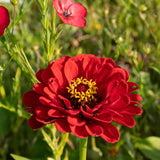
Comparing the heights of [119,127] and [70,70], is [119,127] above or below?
below

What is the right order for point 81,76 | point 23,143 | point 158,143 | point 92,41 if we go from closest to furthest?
point 81,76
point 158,143
point 23,143
point 92,41

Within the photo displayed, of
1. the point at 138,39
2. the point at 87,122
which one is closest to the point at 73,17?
the point at 87,122

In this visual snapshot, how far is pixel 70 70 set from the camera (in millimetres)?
503

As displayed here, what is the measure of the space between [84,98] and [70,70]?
2.6 inches

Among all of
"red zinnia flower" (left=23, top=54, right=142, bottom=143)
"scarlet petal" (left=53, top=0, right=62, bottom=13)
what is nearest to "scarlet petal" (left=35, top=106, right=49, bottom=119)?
"red zinnia flower" (left=23, top=54, right=142, bottom=143)

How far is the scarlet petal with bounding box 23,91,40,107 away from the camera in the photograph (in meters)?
0.47

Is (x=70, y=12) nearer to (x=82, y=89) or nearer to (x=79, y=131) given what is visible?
(x=82, y=89)

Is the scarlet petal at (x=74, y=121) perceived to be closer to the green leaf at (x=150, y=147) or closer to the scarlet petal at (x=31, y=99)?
the scarlet petal at (x=31, y=99)

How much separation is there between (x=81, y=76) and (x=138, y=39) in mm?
823

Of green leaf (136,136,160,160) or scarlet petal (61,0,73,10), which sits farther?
green leaf (136,136,160,160)

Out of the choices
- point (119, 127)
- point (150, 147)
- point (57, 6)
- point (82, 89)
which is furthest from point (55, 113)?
point (150, 147)

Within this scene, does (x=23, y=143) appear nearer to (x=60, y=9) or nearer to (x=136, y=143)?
(x=136, y=143)

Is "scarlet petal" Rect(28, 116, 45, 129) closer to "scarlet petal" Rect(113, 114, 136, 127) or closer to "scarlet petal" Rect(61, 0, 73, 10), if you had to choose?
"scarlet petal" Rect(113, 114, 136, 127)

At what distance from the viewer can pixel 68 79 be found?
513 millimetres
